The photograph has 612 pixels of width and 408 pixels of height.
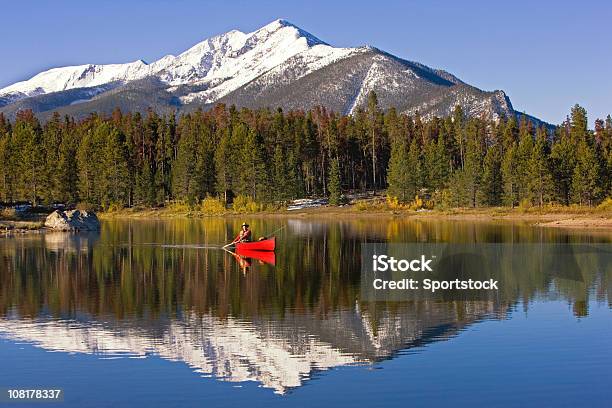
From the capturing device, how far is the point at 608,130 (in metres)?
143

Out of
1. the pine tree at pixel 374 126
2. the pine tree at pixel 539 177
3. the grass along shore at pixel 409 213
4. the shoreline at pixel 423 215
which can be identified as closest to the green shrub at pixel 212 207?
the grass along shore at pixel 409 213

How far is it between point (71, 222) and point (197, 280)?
152ft

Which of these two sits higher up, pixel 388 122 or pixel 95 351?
pixel 388 122

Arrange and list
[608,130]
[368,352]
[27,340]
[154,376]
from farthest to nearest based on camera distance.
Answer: [608,130], [27,340], [368,352], [154,376]

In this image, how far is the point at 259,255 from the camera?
53.2m

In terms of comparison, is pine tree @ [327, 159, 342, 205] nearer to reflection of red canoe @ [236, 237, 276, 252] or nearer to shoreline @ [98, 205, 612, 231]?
shoreline @ [98, 205, 612, 231]

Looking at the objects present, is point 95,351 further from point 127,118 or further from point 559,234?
point 127,118

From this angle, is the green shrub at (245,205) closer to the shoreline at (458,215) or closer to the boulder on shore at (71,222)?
the shoreline at (458,215)

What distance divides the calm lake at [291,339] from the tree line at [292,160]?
2884 inches

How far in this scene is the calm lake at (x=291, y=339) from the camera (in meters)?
19.5

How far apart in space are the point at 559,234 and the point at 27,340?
56.2 meters

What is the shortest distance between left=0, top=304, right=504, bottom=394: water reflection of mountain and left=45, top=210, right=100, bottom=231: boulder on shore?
5491cm

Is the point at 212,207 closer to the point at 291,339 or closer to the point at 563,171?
the point at 563,171

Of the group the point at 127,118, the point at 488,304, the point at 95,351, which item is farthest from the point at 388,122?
the point at 95,351
